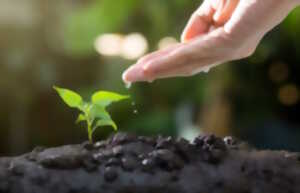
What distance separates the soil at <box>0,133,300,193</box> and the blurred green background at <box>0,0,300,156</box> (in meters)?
2.18

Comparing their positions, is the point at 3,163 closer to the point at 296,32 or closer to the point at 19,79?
the point at 296,32

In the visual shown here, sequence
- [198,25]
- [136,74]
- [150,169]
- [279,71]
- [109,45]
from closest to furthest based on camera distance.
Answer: [150,169]
[136,74]
[198,25]
[279,71]
[109,45]

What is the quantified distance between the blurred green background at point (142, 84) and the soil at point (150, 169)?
218 cm

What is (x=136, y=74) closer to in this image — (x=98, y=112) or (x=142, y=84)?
(x=98, y=112)

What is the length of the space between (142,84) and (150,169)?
2.82m

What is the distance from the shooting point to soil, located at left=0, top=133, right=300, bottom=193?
3.36ft

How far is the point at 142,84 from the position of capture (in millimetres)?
3871

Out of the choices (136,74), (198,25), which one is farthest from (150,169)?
(198,25)

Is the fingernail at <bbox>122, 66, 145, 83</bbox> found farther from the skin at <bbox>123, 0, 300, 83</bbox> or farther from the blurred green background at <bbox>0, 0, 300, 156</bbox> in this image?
the blurred green background at <bbox>0, 0, 300, 156</bbox>

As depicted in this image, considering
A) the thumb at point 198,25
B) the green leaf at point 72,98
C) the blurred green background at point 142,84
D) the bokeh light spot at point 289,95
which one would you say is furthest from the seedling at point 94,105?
the bokeh light spot at point 289,95

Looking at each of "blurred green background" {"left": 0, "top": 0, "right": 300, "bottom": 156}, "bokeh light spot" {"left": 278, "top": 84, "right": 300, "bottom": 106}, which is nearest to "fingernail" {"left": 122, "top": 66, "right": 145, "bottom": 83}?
"blurred green background" {"left": 0, "top": 0, "right": 300, "bottom": 156}

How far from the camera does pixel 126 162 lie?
3.49ft

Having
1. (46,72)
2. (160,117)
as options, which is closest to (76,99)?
(160,117)

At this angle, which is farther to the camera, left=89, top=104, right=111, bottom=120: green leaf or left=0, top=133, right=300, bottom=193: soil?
left=89, top=104, right=111, bottom=120: green leaf
